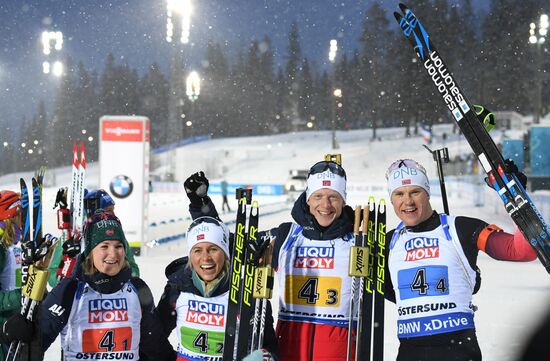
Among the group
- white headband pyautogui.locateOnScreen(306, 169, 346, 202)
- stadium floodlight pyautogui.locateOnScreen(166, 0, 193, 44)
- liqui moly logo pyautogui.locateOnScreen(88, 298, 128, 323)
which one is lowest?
liqui moly logo pyautogui.locateOnScreen(88, 298, 128, 323)

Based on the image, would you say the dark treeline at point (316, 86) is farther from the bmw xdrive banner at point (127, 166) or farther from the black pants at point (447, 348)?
the black pants at point (447, 348)

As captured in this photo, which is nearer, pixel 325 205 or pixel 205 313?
pixel 205 313

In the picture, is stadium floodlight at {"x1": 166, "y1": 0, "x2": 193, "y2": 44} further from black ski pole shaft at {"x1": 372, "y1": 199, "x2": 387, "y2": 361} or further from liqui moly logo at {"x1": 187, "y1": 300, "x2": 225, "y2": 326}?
liqui moly logo at {"x1": 187, "y1": 300, "x2": 225, "y2": 326}

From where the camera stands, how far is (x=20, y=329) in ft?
10.8

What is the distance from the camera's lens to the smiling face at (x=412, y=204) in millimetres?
3518

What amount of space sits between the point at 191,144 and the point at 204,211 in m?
64.0

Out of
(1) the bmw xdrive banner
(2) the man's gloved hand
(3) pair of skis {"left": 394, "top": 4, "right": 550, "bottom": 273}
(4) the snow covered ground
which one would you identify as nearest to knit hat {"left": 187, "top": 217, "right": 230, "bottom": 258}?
(2) the man's gloved hand

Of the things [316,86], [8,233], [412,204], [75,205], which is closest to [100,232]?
[8,233]

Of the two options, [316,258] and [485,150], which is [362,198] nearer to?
[316,258]

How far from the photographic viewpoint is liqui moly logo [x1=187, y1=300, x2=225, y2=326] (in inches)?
136

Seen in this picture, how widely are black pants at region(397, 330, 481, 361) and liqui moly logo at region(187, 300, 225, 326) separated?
985 millimetres

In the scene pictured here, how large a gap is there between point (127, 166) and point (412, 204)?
1045cm

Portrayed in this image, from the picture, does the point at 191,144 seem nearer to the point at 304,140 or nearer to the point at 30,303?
the point at 304,140

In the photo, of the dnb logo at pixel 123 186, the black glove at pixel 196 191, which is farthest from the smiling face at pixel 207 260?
the dnb logo at pixel 123 186
